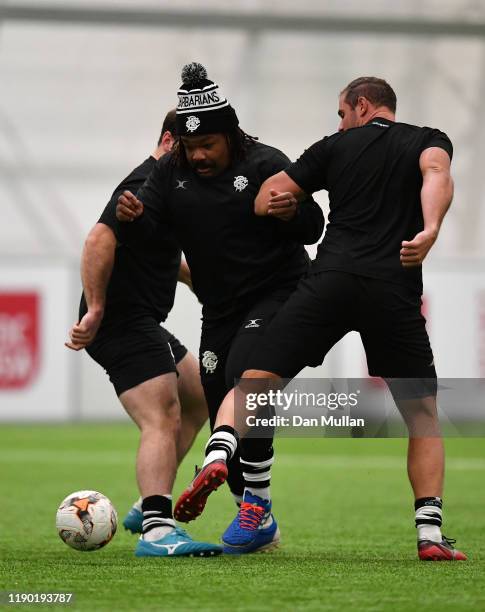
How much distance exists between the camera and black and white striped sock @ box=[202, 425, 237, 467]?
4758mm

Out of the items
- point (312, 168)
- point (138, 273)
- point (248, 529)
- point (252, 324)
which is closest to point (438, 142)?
point (312, 168)

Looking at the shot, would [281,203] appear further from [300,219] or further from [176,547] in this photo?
[176,547]

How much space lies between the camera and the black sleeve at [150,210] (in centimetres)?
555

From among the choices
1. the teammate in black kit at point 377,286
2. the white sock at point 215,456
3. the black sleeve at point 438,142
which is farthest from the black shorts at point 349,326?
the black sleeve at point 438,142

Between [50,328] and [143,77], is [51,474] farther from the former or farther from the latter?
[143,77]

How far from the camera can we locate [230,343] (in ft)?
18.5

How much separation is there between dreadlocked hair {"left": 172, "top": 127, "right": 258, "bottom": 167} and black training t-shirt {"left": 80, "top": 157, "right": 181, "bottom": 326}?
31 centimetres

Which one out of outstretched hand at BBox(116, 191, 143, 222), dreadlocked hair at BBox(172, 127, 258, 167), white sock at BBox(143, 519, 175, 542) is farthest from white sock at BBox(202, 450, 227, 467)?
dreadlocked hair at BBox(172, 127, 258, 167)

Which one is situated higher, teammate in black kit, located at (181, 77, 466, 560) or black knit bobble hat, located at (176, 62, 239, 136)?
black knit bobble hat, located at (176, 62, 239, 136)

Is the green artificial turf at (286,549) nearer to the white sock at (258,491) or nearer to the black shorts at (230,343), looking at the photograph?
the white sock at (258,491)

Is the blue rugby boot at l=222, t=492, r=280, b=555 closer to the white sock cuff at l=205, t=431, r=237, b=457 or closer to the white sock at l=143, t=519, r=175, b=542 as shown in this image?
the white sock at l=143, t=519, r=175, b=542

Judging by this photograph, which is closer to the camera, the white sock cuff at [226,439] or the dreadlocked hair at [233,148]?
the white sock cuff at [226,439]

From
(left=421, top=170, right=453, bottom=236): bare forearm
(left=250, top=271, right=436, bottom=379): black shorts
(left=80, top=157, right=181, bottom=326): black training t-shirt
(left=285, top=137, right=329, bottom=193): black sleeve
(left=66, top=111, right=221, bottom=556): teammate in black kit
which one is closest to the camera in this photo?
(left=421, top=170, right=453, bottom=236): bare forearm

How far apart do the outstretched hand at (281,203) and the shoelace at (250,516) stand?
122 centimetres
